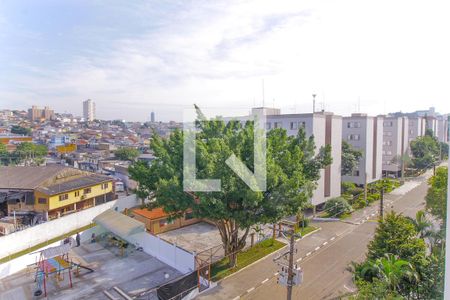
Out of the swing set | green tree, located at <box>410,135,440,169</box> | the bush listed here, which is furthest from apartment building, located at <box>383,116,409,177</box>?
the swing set

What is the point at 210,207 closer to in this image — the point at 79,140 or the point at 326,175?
the point at 326,175

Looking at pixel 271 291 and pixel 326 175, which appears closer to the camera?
pixel 271 291

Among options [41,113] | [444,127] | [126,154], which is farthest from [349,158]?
[41,113]

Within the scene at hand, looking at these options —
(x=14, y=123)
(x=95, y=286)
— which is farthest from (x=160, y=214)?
(x=14, y=123)

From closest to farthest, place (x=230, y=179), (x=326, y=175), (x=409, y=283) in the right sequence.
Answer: (x=409, y=283), (x=230, y=179), (x=326, y=175)

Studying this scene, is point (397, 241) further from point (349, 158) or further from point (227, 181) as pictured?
point (349, 158)

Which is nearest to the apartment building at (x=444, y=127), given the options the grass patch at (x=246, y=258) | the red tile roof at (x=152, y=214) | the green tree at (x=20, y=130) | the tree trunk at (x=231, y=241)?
the tree trunk at (x=231, y=241)

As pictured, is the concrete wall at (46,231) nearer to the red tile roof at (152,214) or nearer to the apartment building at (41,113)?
the red tile roof at (152,214)
